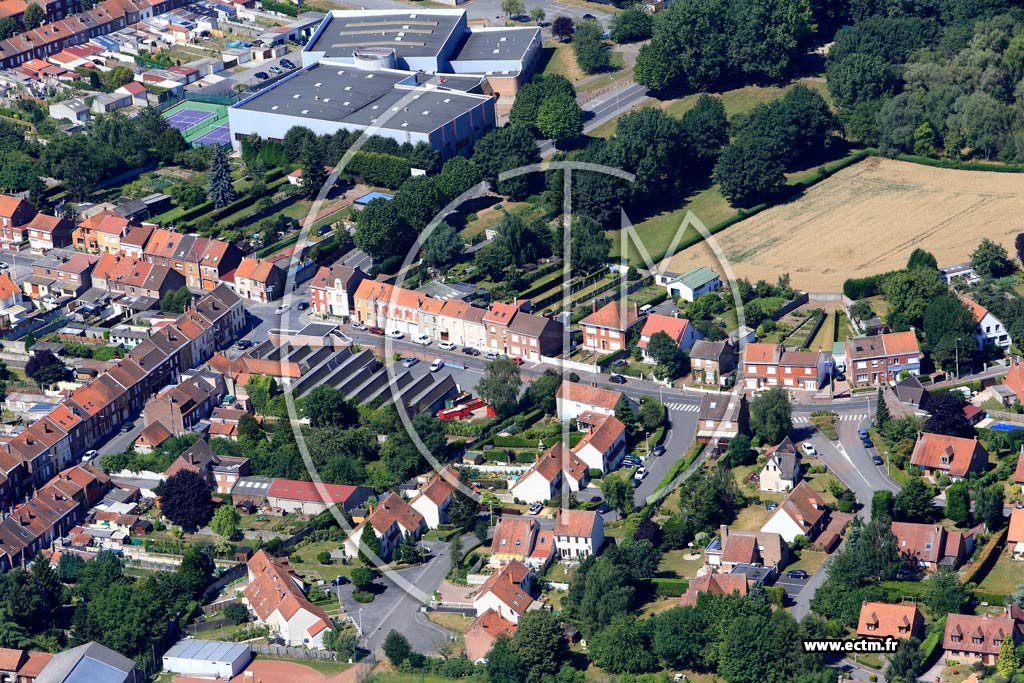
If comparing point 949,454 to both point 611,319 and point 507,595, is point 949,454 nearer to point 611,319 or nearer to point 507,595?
point 611,319

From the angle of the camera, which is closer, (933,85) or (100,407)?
(100,407)

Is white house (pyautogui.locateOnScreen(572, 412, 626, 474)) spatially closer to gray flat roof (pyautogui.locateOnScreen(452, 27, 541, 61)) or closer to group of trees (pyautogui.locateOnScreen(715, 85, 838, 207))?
group of trees (pyautogui.locateOnScreen(715, 85, 838, 207))

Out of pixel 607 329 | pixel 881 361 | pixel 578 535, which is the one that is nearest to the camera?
pixel 578 535

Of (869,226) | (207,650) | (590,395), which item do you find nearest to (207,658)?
(207,650)

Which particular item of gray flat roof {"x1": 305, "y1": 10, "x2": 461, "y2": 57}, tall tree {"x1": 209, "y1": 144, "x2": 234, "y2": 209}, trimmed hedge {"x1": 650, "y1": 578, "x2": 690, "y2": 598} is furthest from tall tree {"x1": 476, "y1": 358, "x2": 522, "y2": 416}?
gray flat roof {"x1": 305, "y1": 10, "x2": 461, "y2": 57}

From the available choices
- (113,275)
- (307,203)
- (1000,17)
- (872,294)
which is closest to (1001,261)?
(872,294)

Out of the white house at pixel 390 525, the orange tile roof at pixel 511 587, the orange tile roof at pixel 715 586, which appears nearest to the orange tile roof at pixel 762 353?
the orange tile roof at pixel 715 586
